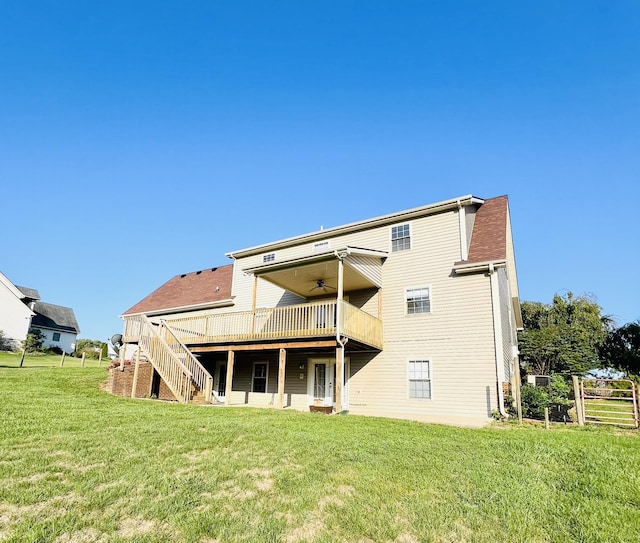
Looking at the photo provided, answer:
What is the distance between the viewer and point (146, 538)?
359cm

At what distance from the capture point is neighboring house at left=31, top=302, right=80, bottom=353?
37938 millimetres

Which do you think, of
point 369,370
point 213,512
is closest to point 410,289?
point 369,370

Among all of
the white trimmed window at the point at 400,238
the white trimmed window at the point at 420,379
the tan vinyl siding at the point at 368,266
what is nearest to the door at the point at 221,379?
the tan vinyl siding at the point at 368,266

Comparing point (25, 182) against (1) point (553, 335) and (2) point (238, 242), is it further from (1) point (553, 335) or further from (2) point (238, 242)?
(1) point (553, 335)

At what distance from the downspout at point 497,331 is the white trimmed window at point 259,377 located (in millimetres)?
9393

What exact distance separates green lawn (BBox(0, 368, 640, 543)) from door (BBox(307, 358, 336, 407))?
723 cm

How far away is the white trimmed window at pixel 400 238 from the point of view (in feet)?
49.3

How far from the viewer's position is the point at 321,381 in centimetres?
1566

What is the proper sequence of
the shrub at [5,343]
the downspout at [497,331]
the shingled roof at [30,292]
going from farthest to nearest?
the shingled roof at [30,292] < the shrub at [5,343] < the downspout at [497,331]

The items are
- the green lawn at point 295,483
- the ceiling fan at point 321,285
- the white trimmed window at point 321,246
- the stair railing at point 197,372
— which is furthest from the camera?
the white trimmed window at point 321,246

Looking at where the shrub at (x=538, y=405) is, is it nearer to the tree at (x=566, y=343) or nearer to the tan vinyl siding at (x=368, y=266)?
the tan vinyl siding at (x=368, y=266)

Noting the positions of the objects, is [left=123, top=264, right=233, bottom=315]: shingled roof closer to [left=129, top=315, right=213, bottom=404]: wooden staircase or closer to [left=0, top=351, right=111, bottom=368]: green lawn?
[left=129, top=315, right=213, bottom=404]: wooden staircase

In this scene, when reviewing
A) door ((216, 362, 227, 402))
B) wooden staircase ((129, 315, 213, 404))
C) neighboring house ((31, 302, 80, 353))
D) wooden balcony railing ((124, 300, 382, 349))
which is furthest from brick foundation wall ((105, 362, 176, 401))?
neighboring house ((31, 302, 80, 353))

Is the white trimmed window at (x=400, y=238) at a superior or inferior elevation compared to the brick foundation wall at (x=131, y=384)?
superior
